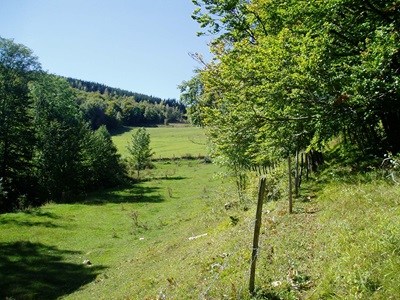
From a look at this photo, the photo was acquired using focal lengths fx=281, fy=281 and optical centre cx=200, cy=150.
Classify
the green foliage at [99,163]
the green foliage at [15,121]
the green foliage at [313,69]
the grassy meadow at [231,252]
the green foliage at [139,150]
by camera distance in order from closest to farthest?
the grassy meadow at [231,252], the green foliage at [313,69], the green foliage at [15,121], the green foliage at [99,163], the green foliage at [139,150]

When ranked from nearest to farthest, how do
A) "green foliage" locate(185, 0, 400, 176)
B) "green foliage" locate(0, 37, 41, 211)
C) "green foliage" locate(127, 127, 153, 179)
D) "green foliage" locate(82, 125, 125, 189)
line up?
"green foliage" locate(185, 0, 400, 176)
"green foliage" locate(0, 37, 41, 211)
"green foliage" locate(82, 125, 125, 189)
"green foliage" locate(127, 127, 153, 179)

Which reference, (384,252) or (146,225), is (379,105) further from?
(146,225)

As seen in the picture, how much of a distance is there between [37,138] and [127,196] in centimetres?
1507

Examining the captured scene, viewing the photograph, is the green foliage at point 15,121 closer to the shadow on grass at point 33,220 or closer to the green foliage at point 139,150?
the shadow on grass at point 33,220

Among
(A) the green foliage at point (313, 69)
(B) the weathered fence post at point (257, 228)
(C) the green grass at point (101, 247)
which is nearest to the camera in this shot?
(B) the weathered fence post at point (257, 228)

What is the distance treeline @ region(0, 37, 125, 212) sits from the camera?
36.1m

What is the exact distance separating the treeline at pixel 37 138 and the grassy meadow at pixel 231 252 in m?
11.4

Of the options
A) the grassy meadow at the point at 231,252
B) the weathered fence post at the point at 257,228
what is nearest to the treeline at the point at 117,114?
the grassy meadow at the point at 231,252

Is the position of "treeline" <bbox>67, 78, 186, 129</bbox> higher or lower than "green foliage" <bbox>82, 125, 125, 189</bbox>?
higher

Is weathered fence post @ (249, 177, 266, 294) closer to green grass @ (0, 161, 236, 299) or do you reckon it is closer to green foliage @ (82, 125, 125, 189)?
green grass @ (0, 161, 236, 299)

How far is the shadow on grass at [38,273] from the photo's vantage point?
559 inches

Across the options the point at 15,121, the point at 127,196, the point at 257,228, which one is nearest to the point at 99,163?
the point at 127,196

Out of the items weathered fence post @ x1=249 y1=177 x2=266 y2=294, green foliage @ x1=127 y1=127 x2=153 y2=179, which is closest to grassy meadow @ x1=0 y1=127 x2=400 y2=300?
weathered fence post @ x1=249 y1=177 x2=266 y2=294

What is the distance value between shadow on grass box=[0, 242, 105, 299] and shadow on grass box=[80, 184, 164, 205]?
1574cm
